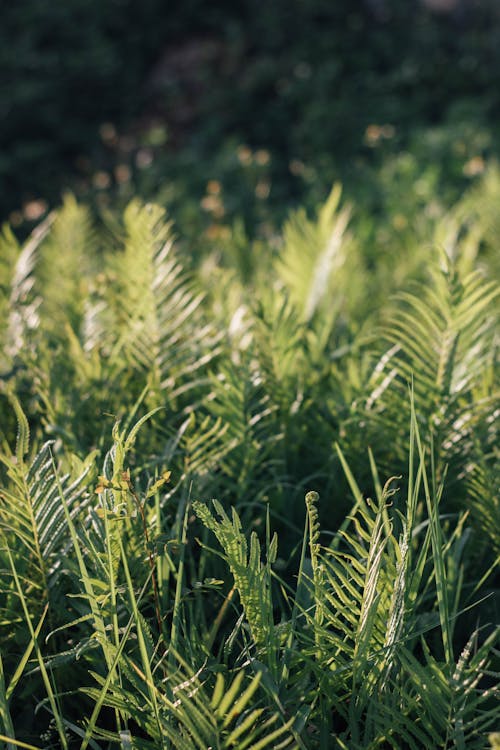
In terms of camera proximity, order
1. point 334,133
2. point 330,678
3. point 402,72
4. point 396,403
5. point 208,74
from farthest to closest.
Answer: point 208,74
point 402,72
point 334,133
point 396,403
point 330,678

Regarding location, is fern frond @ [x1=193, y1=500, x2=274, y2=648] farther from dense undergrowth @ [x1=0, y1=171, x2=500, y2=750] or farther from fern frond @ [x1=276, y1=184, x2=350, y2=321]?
fern frond @ [x1=276, y1=184, x2=350, y2=321]

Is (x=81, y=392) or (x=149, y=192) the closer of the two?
(x=81, y=392)

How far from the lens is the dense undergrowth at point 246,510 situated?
0.95 m

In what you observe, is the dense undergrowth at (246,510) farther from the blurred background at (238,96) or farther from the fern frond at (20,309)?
the blurred background at (238,96)

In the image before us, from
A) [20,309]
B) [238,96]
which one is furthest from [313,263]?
[238,96]

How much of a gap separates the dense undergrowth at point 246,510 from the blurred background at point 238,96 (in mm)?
2530

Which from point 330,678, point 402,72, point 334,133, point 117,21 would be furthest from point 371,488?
point 117,21

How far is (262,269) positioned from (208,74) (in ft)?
13.3

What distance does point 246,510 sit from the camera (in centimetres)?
138

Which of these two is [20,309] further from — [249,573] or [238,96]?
[238,96]

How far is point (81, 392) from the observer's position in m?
1.52

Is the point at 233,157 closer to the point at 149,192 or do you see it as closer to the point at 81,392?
the point at 149,192

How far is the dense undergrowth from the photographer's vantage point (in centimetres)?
95

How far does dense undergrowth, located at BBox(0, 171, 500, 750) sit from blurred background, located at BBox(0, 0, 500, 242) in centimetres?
253
